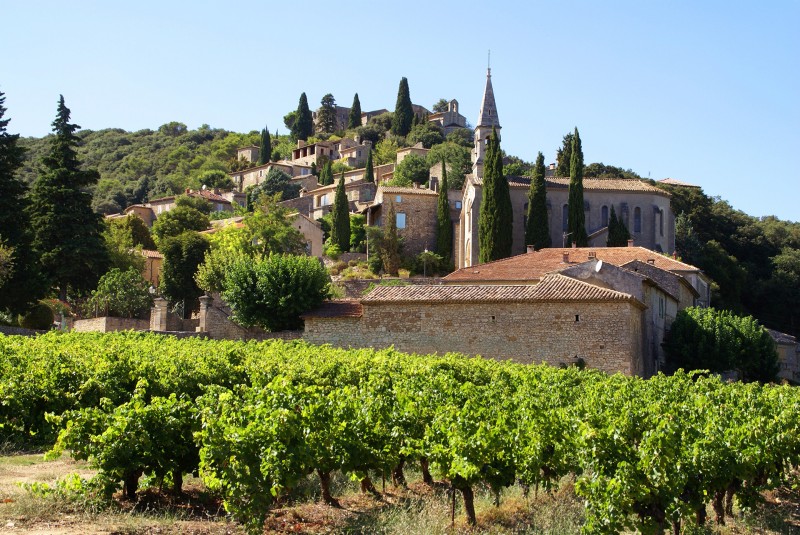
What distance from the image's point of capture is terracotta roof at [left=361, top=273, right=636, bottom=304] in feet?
108

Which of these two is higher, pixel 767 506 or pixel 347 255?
pixel 347 255

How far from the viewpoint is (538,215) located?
Result: 195 feet

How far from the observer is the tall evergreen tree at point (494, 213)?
57281 mm

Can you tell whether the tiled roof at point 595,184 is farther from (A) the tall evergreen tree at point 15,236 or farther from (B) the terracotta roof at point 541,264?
(A) the tall evergreen tree at point 15,236

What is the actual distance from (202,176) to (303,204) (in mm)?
33132

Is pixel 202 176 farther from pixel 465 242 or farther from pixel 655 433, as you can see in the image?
pixel 655 433

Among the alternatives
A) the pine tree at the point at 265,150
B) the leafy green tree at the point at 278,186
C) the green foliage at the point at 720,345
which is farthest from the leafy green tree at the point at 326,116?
the green foliage at the point at 720,345

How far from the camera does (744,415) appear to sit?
56.7 ft

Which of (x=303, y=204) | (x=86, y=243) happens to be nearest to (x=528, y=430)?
(x=86, y=243)

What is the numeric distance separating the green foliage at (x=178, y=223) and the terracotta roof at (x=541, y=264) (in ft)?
104

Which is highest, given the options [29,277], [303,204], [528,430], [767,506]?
[303,204]

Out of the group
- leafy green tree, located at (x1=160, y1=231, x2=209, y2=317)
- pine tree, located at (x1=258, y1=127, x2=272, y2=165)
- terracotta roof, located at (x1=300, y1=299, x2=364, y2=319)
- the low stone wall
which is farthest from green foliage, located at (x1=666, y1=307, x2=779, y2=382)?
pine tree, located at (x1=258, y1=127, x2=272, y2=165)

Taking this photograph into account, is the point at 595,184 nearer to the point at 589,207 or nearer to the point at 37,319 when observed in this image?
the point at 589,207

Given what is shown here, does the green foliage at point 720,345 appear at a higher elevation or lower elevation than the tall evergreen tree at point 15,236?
lower
